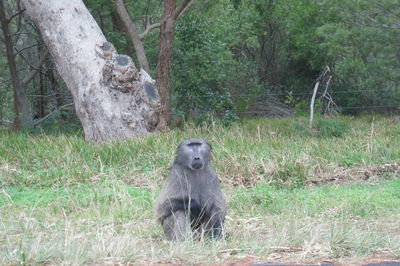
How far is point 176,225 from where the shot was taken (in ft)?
19.1

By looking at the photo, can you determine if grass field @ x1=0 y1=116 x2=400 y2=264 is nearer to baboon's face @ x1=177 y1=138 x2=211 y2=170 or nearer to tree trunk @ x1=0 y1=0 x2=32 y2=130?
baboon's face @ x1=177 y1=138 x2=211 y2=170

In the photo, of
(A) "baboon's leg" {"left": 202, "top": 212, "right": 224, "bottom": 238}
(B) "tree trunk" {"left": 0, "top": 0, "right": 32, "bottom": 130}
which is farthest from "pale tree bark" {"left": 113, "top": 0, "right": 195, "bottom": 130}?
(A) "baboon's leg" {"left": 202, "top": 212, "right": 224, "bottom": 238}

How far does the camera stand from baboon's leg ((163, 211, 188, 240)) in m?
5.77

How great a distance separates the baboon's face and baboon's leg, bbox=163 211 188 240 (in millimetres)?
465

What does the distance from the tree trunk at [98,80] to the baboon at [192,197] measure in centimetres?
566

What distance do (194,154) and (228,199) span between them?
2.26 m

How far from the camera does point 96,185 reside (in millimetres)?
8609

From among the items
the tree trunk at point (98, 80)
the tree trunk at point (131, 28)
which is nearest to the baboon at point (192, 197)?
the tree trunk at point (98, 80)

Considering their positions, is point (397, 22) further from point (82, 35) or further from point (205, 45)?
point (82, 35)

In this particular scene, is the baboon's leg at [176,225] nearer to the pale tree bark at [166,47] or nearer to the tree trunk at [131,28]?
the pale tree bark at [166,47]

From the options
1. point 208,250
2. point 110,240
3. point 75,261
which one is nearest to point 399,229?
point 208,250

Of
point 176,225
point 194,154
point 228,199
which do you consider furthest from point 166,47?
point 176,225

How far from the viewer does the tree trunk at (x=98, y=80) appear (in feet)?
38.1

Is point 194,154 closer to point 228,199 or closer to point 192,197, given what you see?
point 192,197
